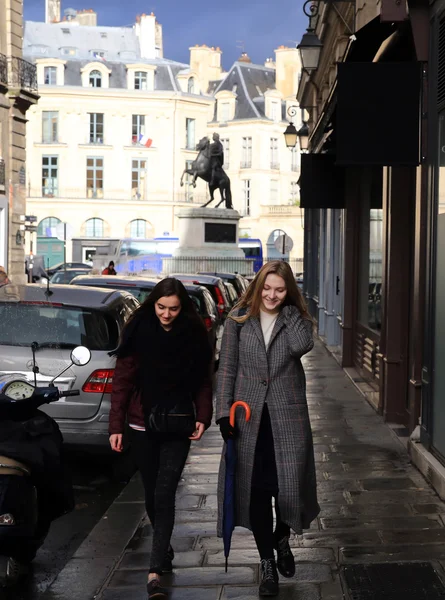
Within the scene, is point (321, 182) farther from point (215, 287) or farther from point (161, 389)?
point (161, 389)

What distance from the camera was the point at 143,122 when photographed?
8069 centimetres

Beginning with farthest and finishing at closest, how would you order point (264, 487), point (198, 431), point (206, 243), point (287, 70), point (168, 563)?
point (287, 70)
point (206, 243)
point (168, 563)
point (198, 431)
point (264, 487)

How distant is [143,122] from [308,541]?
7496cm

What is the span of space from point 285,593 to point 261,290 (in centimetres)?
162

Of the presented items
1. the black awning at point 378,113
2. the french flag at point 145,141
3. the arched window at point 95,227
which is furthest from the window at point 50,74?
the black awning at point 378,113

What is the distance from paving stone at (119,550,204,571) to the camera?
678 centimetres

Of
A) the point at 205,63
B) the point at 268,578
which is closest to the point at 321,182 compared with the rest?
the point at 268,578

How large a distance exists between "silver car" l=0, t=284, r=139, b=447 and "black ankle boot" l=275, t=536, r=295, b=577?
9.95 feet

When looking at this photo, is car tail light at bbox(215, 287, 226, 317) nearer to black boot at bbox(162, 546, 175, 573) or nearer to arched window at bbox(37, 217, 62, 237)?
black boot at bbox(162, 546, 175, 573)

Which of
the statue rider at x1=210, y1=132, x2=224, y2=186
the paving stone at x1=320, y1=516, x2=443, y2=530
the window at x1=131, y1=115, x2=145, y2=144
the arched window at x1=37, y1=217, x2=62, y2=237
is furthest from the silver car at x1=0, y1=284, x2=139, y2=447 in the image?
the window at x1=131, y1=115, x2=145, y2=144

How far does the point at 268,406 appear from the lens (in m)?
6.14

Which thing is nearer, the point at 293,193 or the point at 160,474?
the point at 160,474

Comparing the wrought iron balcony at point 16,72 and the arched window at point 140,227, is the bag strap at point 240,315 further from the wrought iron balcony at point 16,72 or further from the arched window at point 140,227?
the arched window at point 140,227

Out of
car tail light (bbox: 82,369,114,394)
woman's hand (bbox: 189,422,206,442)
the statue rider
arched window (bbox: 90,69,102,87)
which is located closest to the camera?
woman's hand (bbox: 189,422,206,442)
